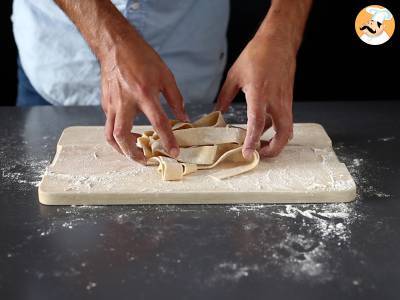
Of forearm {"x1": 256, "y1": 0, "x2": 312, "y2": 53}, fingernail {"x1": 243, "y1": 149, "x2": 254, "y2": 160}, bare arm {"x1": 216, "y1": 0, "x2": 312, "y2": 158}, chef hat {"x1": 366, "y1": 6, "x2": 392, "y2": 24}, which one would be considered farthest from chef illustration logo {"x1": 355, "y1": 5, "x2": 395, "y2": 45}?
fingernail {"x1": 243, "y1": 149, "x2": 254, "y2": 160}

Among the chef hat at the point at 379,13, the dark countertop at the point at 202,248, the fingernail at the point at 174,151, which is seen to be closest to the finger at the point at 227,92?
the fingernail at the point at 174,151

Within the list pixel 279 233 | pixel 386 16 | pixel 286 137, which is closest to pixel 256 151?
pixel 286 137

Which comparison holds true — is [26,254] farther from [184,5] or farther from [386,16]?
[386,16]

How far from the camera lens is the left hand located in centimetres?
140

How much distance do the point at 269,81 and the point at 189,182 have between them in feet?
0.93

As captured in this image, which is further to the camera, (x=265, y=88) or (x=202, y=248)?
(x=265, y=88)

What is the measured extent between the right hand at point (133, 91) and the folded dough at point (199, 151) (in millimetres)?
36

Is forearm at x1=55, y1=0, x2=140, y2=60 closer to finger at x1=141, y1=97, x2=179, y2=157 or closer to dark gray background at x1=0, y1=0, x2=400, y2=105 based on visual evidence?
finger at x1=141, y1=97, x2=179, y2=157

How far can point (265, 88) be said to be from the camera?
56.4 inches

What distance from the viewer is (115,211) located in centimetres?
129

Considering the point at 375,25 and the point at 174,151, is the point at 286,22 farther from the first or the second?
the point at 375,25

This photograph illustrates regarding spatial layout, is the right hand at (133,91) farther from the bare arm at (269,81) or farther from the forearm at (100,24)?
the bare arm at (269,81)

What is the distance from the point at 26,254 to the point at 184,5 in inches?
41.0

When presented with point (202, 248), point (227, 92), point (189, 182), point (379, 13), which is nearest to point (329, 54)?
point (379, 13)
